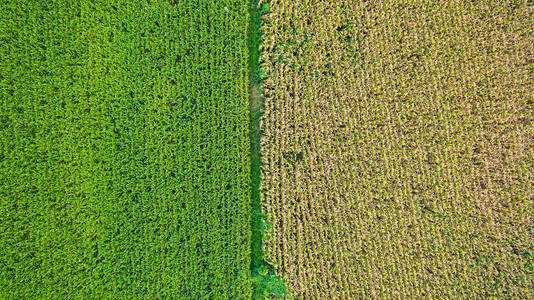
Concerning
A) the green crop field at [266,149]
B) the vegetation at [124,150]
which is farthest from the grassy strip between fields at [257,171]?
the vegetation at [124,150]

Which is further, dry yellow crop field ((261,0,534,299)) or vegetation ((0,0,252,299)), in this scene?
dry yellow crop field ((261,0,534,299))

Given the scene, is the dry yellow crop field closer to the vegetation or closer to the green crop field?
the green crop field

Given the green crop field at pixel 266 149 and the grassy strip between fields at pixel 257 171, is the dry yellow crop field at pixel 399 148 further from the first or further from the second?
the grassy strip between fields at pixel 257 171

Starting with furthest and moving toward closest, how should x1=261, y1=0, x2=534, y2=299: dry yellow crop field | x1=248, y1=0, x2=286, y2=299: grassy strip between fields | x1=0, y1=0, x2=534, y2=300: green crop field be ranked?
1. x1=261, y1=0, x2=534, y2=299: dry yellow crop field
2. x1=248, y1=0, x2=286, y2=299: grassy strip between fields
3. x1=0, y1=0, x2=534, y2=300: green crop field

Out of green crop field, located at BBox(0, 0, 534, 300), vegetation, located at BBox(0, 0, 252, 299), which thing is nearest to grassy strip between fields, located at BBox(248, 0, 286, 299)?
green crop field, located at BBox(0, 0, 534, 300)

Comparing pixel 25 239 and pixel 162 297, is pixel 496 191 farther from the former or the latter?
pixel 25 239

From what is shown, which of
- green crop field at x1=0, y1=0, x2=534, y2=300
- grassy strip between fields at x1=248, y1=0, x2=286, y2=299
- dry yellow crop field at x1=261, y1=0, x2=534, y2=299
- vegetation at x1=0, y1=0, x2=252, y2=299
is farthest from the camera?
dry yellow crop field at x1=261, y1=0, x2=534, y2=299

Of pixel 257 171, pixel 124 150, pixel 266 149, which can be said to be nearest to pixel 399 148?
pixel 266 149
